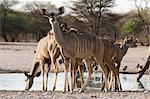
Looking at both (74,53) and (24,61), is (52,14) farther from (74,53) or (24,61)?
(24,61)

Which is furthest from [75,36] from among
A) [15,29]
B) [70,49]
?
[15,29]

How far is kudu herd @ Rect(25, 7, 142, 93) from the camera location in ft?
49.4

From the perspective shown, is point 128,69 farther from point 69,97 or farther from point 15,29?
point 15,29

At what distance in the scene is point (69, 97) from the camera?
45.4 ft

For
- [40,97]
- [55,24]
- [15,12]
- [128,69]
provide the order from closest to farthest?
[40,97], [55,24], [128,69], [15,12]

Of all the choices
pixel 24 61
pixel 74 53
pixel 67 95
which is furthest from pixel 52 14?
pixel 24 61

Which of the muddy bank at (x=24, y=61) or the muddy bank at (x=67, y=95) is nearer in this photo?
the muddy bank at (x=67, y=95)

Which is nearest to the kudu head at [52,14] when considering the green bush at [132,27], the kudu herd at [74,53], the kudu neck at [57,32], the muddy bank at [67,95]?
the kudu herd at [74,53]

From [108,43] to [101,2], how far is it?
74.6 metres

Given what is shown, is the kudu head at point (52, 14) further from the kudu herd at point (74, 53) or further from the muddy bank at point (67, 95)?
the muddy bank at point (67, 95)

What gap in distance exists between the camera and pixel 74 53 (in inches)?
600

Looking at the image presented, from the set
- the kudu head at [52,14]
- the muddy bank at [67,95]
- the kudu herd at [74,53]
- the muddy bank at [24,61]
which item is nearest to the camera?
the muddy bank at [67,95]

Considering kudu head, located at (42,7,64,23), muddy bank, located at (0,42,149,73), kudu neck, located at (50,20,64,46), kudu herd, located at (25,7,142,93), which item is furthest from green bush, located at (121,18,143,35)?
kudu head, located at (42,7,64,23)

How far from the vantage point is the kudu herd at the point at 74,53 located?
1505cm
